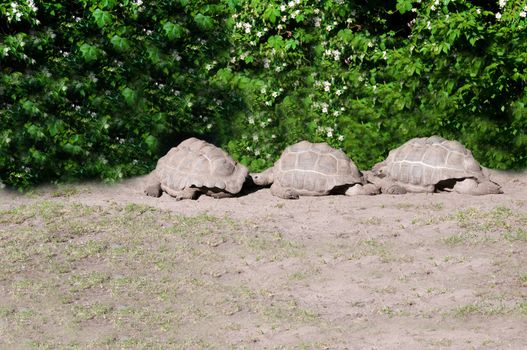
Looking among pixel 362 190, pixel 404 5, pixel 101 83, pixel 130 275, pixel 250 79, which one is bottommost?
pixel 130 275

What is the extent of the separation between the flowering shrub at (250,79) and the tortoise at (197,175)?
0.99 meters

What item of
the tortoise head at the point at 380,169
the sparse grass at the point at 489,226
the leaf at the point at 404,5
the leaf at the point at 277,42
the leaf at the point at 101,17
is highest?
the leaf at the point at 404,5

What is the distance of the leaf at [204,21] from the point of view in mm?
11555

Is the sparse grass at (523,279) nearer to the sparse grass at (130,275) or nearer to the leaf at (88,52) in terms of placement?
the sparse grass at (130,275)

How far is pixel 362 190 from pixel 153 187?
2355 millimetres

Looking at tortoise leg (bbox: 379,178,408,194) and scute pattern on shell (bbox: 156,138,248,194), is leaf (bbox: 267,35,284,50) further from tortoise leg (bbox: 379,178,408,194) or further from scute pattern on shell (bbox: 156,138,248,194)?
tortoise leg (bbox: 379,178,408,194)

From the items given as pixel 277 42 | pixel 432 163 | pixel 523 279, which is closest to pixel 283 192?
pixel 432 163

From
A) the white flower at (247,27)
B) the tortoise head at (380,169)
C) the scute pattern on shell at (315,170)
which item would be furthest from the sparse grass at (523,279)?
the white flower at (247,27)

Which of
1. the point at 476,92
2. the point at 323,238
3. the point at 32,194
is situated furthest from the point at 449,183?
the point at 32,194

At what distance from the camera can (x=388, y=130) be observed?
11.2 m

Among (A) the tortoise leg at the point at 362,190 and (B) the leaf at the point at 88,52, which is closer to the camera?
(A) the tortoise leg at the point at 362,190

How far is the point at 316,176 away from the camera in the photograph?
10.0m

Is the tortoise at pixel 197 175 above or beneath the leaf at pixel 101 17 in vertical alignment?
beneath

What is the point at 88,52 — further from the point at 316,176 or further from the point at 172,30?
the point at 316,176
